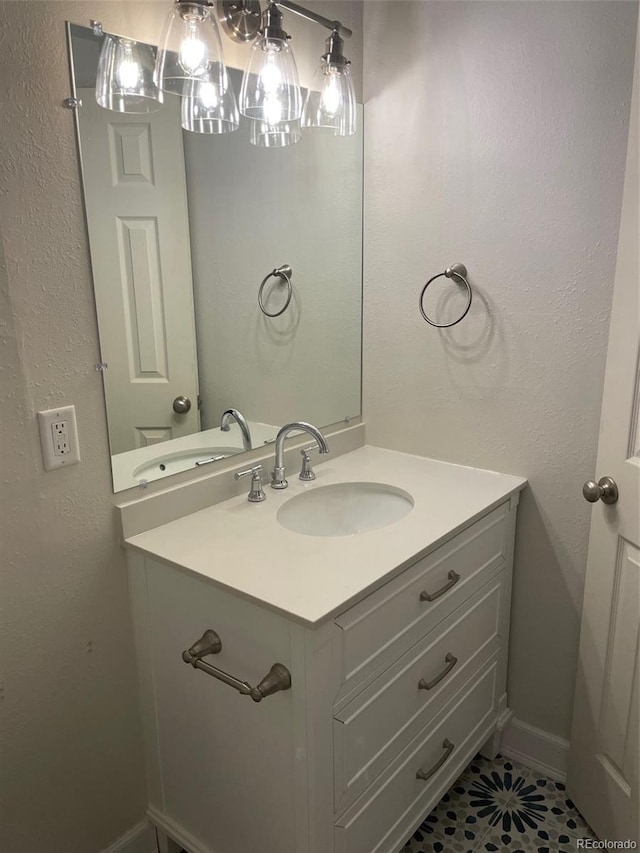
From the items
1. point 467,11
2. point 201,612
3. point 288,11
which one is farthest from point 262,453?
point 467,11

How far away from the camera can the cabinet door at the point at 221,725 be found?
1186 millimetres

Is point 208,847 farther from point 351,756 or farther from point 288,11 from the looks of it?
point 288,11

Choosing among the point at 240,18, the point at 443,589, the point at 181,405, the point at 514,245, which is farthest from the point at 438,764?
the point at 240,18

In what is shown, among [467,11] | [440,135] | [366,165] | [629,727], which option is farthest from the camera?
[366,165]

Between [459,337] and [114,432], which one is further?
[459,337]

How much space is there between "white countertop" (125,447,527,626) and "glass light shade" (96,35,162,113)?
0.90m

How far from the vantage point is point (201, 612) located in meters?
1.27

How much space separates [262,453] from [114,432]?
47 cm

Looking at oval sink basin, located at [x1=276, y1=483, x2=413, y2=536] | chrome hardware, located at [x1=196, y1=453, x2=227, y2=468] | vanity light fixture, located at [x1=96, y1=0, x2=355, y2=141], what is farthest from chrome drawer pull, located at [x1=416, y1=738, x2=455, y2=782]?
vanity light fixture, located at [x1=96, y1=0, x2=355, y2=141]

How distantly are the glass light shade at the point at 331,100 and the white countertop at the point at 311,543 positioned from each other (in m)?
0.94

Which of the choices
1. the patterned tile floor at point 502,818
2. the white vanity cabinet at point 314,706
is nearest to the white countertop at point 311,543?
the white vanity cabinet at point 314,706

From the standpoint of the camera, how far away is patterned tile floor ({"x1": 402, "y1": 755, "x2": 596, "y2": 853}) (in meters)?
1.60

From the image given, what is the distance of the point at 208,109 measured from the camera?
55.4 inches

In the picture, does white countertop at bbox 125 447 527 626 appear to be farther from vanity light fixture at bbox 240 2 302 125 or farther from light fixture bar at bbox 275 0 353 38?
light fixture bar at bbox 275 0 353 38
